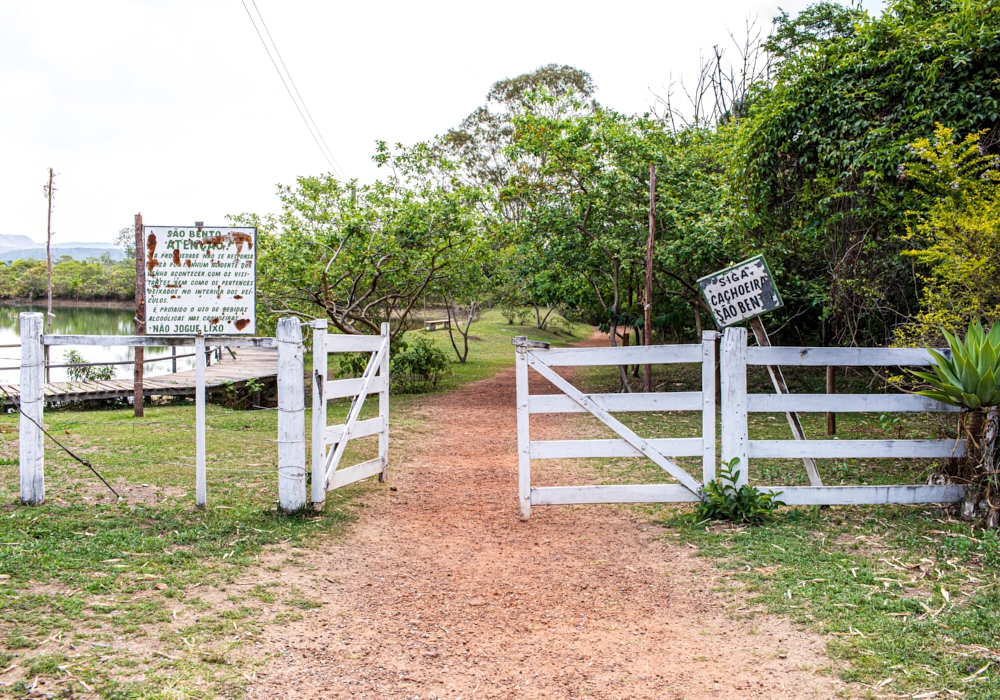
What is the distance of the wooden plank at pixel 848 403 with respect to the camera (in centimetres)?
556

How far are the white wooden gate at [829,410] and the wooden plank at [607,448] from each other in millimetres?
290

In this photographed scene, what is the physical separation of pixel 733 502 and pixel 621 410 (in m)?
1.15

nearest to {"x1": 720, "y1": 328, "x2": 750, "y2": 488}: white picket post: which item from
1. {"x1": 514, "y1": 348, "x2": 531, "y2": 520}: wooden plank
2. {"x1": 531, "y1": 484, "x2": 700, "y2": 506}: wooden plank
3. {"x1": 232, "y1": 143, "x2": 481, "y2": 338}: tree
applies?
{"x1": 531, "y1": 484, "x2": 700, "y2": 506}: wooden plank

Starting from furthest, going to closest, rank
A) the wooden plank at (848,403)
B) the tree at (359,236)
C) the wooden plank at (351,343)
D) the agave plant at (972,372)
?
the tree at (359,236) → the wooden plank at (351,343) → the wooden plank at (848,403) → the agave plant at (972,372)

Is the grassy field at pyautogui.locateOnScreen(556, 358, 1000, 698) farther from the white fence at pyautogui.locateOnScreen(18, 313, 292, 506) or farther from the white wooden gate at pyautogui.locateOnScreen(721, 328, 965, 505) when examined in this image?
the white fence at pyautogui.locateOnScreen(18, 313, 292, 506)

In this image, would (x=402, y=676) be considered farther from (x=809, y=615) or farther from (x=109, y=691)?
(x=809, y=615)


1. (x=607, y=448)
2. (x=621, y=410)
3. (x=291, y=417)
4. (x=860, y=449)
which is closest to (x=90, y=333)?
(x=291, y=417)

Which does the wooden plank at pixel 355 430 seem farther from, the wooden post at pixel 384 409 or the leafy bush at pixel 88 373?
the leafy bush at pixel 88 373

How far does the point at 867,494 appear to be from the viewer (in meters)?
5.66

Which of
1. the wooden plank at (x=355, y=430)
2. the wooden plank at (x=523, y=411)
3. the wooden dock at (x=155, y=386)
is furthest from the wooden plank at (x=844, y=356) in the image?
the wooden dock at (x=155, y=386)

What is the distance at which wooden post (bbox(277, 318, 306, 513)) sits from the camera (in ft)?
19.3

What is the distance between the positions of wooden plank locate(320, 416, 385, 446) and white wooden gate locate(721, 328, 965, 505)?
10.8ft

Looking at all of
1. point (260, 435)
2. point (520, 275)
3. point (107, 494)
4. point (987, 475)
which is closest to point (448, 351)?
point (520, 275)

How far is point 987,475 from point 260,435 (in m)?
8.80
